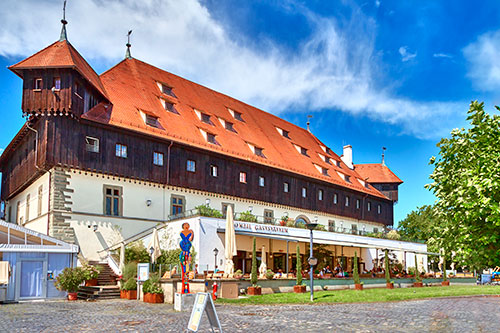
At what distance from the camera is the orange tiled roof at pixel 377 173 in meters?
59.7

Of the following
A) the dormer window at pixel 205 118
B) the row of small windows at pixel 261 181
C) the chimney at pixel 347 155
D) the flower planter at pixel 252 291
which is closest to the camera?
the flower planter at pixel 252 291

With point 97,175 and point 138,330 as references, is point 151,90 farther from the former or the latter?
point 138,330

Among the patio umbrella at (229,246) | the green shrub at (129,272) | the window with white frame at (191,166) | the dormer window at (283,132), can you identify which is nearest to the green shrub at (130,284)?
the green shrub at (129,272)

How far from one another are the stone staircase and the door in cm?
193

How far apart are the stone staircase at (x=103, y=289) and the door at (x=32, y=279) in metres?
1.93

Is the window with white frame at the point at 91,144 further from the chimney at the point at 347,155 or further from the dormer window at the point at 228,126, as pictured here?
the chimney at the point at 347,155

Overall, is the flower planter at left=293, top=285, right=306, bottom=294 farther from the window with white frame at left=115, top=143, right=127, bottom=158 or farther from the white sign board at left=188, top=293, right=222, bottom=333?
the white sign board at left=188, top=293, right=222, bottom=333

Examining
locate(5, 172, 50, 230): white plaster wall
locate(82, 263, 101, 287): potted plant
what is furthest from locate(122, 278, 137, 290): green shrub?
locate(5, 172, 50, 230): white plaster wall

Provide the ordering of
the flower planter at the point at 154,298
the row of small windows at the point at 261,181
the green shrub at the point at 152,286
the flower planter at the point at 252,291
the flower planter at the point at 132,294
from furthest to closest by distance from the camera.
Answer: the row of small windows at the point at 261,181 → the flower planter at the point at 252,291 → the flower planter at the point at 132,294 → the green shrub at the point at 152,286 → the flower planter at the point at 154,298

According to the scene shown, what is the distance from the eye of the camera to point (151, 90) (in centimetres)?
3738

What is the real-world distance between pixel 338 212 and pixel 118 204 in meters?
24.5

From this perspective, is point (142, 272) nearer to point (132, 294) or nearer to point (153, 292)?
point (132, 294)

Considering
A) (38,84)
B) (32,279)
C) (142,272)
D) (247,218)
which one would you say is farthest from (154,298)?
(38,84)

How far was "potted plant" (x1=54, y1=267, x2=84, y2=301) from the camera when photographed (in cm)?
2370
